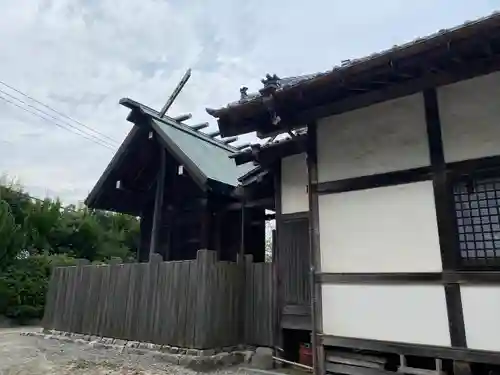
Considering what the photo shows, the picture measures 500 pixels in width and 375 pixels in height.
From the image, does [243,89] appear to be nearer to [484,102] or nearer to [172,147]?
[484,102]

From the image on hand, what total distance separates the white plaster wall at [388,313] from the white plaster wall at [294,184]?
182 cm

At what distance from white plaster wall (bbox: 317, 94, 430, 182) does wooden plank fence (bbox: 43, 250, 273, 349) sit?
2723 mm

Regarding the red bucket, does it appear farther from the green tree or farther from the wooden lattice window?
the green tree

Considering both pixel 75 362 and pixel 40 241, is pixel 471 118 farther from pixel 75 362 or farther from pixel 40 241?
pixel 40 241

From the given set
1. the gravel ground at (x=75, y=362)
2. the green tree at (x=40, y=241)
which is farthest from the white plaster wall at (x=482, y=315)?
the green tree at (x=40, y=241)

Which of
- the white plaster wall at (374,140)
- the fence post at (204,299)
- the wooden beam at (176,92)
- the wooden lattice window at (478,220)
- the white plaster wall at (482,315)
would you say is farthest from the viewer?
the wooden beam at (176,92)

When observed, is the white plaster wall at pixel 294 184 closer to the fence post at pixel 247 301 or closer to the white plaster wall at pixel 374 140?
the white plaster wall at pixel 374 140

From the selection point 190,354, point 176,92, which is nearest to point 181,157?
point 176,92

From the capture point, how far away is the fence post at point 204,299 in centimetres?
629

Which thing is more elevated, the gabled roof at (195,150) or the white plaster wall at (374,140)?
the gabled roof at (195,150)

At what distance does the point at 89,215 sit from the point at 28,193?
2602 millimetres

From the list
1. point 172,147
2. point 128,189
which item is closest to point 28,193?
point 128,189

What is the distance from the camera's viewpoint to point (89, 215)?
17.3 metres

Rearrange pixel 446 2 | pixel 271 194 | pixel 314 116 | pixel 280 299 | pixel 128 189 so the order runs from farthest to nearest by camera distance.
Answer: pixel 128 189, pixel 271 194, pixel 280 299, pixel 446 2, pixel 314 116
